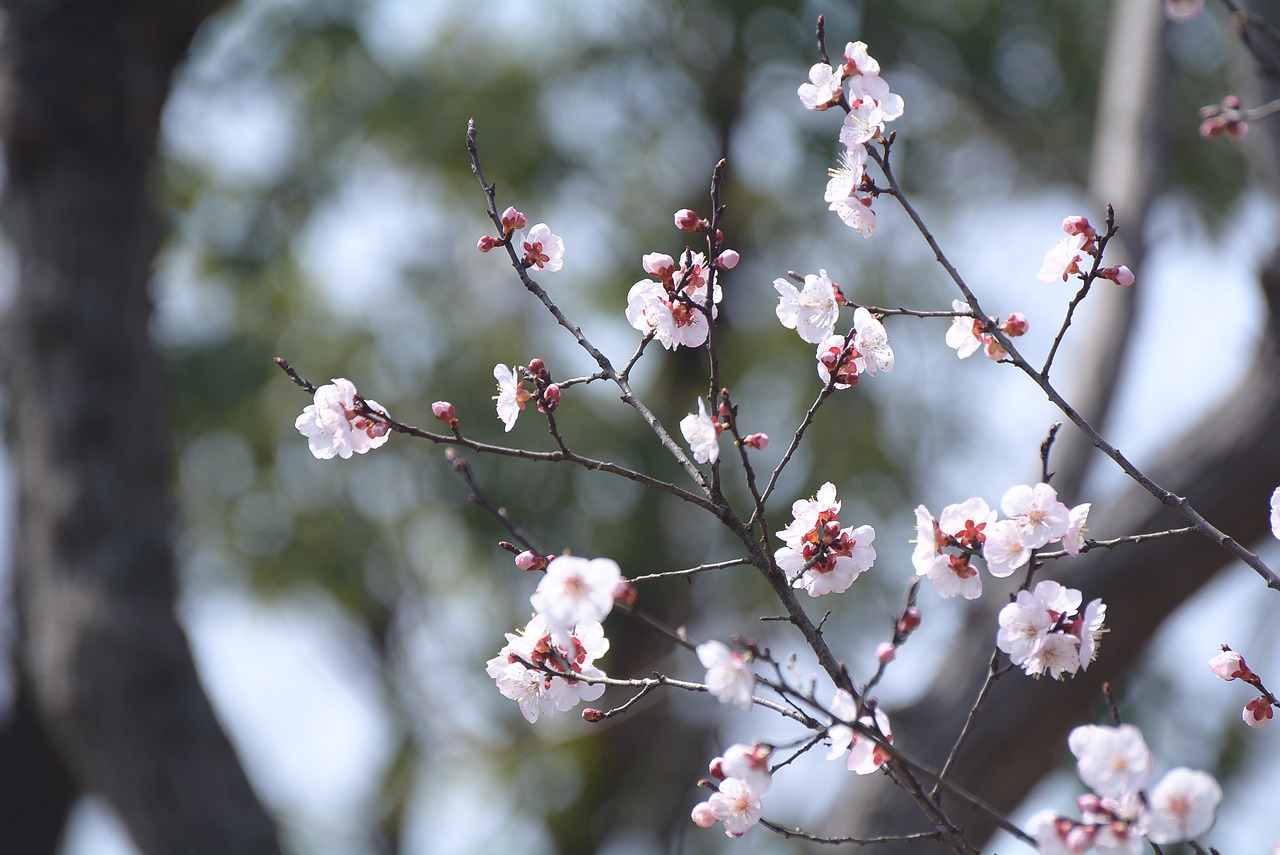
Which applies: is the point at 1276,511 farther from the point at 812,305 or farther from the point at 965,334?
the point at 812,305

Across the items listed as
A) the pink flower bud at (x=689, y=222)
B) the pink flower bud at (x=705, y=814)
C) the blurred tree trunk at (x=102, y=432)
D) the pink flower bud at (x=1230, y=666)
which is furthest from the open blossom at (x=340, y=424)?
the blurred tree trunk at (x=102, y=432)

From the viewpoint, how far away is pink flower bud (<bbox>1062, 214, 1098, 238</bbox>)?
3.48ft

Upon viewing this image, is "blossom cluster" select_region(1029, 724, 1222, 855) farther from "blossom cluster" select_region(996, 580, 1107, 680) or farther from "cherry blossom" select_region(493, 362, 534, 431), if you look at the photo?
"cherry blossom" select_region(493, 362, 534, 431)

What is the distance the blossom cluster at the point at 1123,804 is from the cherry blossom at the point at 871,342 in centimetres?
44

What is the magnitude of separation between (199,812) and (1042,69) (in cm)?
365

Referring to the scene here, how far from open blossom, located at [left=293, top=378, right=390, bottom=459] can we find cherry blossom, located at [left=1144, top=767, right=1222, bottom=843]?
0.72 meters

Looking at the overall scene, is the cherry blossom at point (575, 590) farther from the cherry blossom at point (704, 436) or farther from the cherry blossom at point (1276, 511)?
the cherry blossom at point (1276, 511)

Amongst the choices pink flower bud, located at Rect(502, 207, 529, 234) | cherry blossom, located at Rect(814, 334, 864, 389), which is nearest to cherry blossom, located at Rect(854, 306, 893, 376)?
cherry blossom, located at Rect(814, 334, 864, 389)

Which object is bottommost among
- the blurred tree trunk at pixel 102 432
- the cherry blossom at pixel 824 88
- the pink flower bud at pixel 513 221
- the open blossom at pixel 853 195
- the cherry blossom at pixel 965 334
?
the blurred tree trunk at pixel 102 432

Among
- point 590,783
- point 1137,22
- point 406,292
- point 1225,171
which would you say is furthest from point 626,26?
point 590,783

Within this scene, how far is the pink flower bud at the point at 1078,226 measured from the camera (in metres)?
1.06

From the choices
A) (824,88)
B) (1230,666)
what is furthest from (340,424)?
(1230,666)

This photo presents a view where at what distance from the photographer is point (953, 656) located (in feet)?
7.62

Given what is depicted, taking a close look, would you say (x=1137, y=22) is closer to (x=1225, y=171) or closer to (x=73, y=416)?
(x=1225, y=171)
